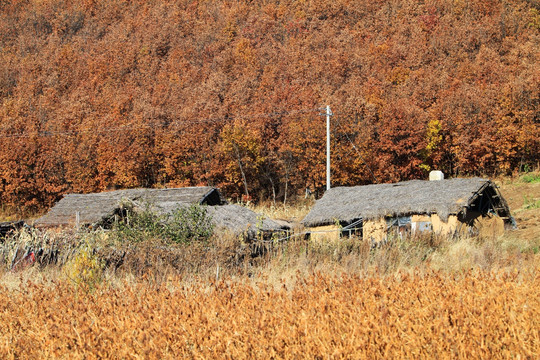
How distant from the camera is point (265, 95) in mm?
68375

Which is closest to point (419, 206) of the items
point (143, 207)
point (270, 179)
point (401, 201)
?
point (401, 201)

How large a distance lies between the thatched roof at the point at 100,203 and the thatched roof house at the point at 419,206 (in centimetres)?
599

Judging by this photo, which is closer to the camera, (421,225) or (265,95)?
(421,225)

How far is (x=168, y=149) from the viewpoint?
165 ft

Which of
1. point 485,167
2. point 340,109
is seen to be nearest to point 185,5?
point 340,109

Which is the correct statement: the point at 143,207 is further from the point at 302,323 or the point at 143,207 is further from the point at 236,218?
the point at 302,323

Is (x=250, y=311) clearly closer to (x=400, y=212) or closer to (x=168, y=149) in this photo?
(x=400, y=212)

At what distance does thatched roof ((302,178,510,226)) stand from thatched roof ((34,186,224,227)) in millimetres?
5710

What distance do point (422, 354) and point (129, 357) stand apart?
2.35 m

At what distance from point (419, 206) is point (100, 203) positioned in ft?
43.4

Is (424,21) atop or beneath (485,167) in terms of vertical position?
atop

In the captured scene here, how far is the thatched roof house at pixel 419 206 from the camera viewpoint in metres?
22.3

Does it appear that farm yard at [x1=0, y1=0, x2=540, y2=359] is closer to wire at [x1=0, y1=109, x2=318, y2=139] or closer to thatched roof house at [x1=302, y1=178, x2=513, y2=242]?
thatched roof house at [x1=302, y1=178, x2=513, y2=242]

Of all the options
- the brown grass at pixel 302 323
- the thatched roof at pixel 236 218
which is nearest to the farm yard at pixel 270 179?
the brown grass at pixel 302 323
